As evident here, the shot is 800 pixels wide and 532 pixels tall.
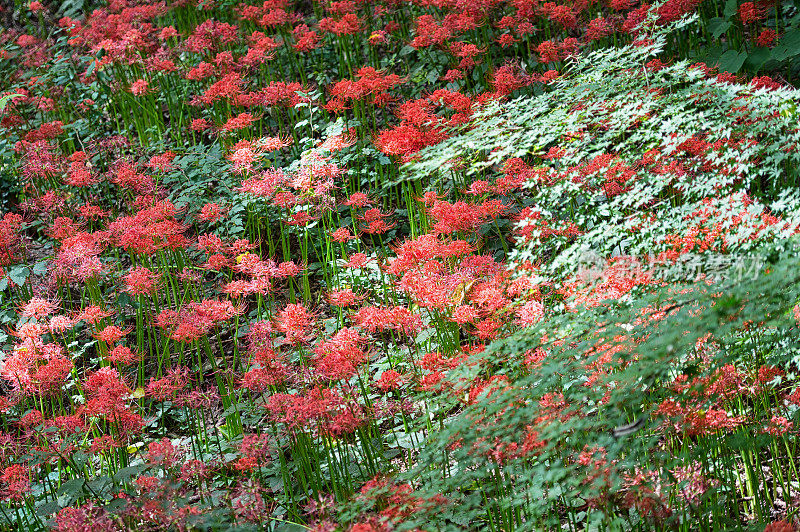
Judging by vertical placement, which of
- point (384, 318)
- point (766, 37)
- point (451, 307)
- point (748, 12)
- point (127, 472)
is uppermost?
point (748, 12)

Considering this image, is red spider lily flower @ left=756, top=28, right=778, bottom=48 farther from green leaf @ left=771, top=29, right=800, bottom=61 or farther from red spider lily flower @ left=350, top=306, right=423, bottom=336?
red spider lily flower @ left=350, top=306, right=423, bottom=336

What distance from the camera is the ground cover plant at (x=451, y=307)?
1993 millimetres

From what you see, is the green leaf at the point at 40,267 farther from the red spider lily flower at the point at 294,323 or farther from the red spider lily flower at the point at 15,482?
the red spider lily flower at the point at 294,323

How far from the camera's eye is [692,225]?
232cm

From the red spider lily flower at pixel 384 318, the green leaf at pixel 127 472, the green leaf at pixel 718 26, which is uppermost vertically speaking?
the green leaf at pixel 718 26

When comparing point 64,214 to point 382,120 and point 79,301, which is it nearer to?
point 79,301

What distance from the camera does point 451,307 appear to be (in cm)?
283

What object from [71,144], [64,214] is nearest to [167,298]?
[64,214]

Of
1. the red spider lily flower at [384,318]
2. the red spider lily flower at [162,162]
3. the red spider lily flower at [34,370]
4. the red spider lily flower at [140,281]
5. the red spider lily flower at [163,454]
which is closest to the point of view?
the red spider lily flower at [163,454]

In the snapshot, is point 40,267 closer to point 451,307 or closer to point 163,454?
point 163,454

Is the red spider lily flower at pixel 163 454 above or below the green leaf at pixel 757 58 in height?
below

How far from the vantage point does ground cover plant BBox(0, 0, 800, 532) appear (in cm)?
199

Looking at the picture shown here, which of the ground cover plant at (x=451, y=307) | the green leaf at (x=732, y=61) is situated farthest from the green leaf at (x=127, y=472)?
the green leaf at (x=732, y=61)

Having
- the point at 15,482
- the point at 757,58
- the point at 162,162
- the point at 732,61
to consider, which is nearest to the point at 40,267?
the point at 162,162
